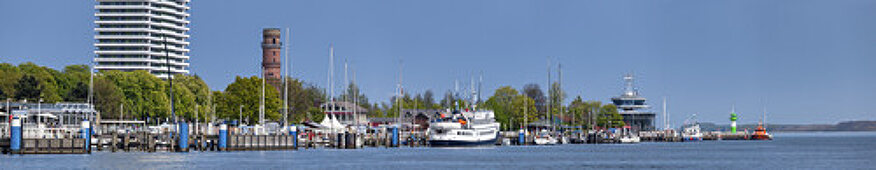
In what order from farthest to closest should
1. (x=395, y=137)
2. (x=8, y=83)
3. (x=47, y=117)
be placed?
(x=8, y=83), (x=395, y=137), (x=47, y=117)

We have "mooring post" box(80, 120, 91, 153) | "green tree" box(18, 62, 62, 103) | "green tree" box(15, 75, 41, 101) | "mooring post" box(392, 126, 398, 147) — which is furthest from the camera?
"green tree" box(18, 62, 62, 103)

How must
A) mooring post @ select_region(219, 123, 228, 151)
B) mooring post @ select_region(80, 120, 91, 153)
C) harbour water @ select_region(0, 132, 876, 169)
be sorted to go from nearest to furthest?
harbour water @ select_region(0, 132, 876, 169) < mooring post @ select_region(80, 120, 91, 153) < mooring post @ select_region(219, 123, 228, 151)

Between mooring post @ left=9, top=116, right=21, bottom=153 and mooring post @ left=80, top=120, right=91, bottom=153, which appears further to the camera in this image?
mooring post @ left=80, top=120, right=91, bottom=153

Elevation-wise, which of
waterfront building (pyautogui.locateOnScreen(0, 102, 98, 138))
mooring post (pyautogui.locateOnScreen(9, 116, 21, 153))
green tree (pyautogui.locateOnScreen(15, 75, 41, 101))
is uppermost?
green tree (pyautogui.locateOnScreen(15, 75, 41, 101))

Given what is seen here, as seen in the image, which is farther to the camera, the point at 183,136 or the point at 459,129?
the point at 459,129

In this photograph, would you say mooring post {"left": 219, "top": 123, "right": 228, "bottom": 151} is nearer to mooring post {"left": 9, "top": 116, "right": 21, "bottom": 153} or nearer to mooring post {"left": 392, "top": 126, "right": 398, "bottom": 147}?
mooring post {"left": 9, "top": 116, "right": 21, "bottom": 153}

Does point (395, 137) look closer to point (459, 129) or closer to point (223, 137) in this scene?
point (459, 129)

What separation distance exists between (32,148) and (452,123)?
196 feet

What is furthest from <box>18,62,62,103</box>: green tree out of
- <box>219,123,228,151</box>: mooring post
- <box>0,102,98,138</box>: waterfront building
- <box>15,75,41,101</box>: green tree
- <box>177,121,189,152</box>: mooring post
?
<box>177,121,189,152</box>: mooring post

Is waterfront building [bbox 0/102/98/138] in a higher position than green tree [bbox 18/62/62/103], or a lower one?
lower

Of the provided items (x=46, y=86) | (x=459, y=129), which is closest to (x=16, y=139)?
(x=459, y=129)

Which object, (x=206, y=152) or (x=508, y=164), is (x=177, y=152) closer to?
(x=206, y=152)

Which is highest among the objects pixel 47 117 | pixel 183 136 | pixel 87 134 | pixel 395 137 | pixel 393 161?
pixel 47 117

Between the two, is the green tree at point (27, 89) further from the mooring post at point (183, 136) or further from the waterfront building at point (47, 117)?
the mooring post at point (183, 136)
